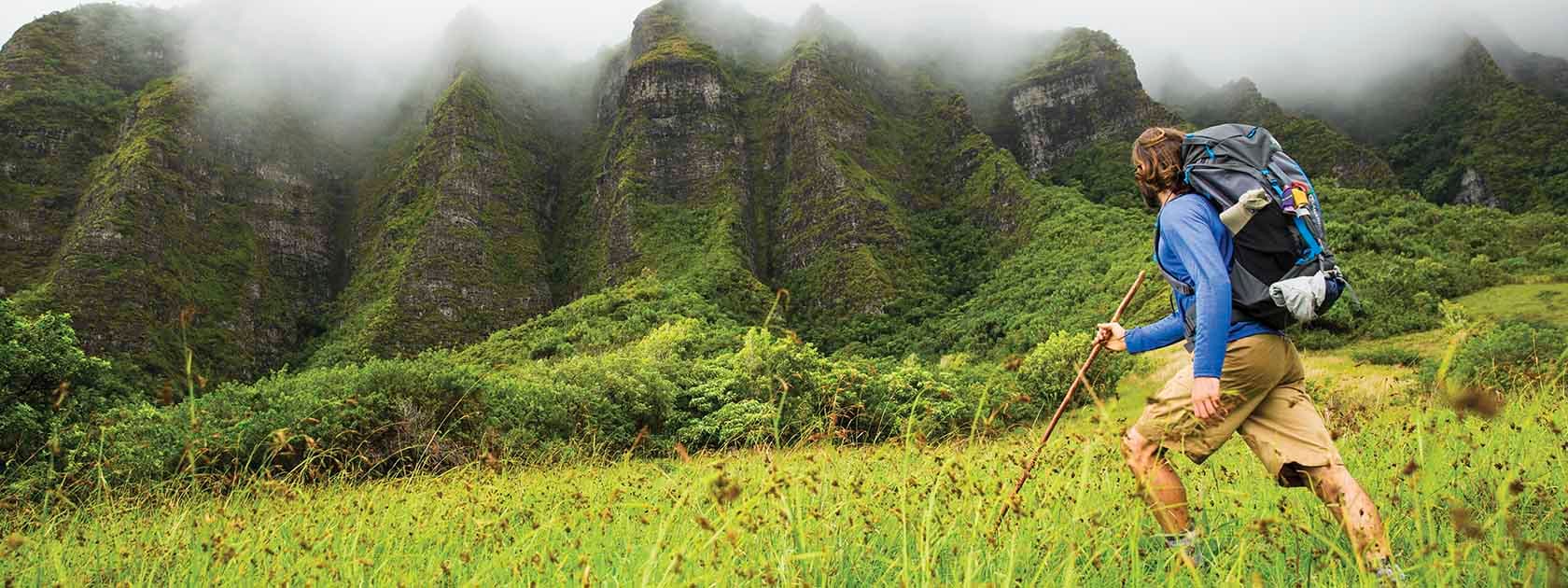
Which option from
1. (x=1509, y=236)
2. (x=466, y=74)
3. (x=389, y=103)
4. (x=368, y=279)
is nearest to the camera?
(x=1509, y=236)

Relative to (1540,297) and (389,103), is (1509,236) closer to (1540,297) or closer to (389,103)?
(1540,297)

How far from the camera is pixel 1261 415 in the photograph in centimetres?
276

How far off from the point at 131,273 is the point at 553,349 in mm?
55667

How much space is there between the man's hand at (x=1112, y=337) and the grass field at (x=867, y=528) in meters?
0.28

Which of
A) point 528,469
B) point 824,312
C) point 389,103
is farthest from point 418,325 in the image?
point 528,469

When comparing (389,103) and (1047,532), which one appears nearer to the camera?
(1047,532)

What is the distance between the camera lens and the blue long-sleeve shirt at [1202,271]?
2541 millimetres

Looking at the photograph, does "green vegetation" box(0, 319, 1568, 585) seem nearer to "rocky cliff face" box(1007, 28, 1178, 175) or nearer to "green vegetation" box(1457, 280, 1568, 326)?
"green vegetation" box(1457, 280, 1568, 326)

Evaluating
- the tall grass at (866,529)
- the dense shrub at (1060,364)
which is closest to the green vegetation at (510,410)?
the dense shrub at (1060,364)

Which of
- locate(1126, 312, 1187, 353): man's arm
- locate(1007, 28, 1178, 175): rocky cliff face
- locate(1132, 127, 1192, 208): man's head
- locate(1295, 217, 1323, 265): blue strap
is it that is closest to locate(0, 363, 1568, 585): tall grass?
locate(1126, 312, 1187, 353): man's arm

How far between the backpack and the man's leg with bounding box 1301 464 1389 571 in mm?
540

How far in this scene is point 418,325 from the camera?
85.9m

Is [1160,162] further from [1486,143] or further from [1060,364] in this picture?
[1486,143]

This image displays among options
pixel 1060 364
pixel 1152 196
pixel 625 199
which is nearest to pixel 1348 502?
pixel 1152 196
